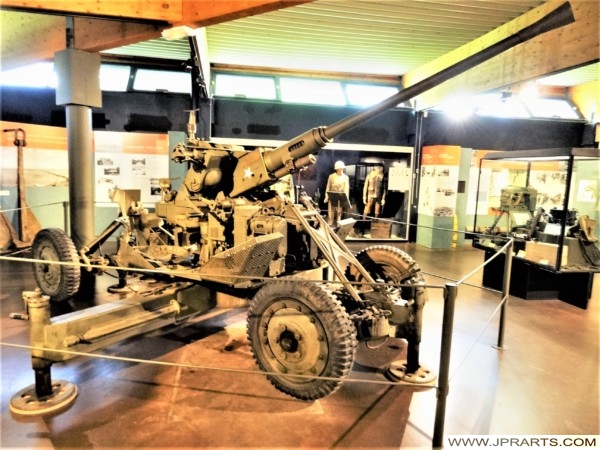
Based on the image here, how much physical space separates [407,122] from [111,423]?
33.7 feet

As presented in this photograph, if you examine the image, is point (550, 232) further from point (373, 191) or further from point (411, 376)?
point (373, 191)

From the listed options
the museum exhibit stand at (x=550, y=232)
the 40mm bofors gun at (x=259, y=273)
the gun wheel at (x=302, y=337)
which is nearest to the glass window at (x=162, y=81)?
the 40mm bofors gun at (x=259, y=273)

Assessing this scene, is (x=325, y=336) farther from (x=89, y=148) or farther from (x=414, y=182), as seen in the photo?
(x=414, y=182)

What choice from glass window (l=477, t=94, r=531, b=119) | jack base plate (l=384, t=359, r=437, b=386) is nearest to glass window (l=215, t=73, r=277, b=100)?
glass window (l=477, t=94, r=531, b=119)

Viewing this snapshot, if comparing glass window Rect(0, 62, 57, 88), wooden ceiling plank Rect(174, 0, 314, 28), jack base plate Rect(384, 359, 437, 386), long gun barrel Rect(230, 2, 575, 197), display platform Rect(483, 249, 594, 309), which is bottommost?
jack base plate Rect(384, 359, 437, 386)

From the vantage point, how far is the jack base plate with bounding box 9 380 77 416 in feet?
10.3

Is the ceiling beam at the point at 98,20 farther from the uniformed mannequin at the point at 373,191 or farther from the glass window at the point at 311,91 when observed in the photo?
the uniformed mannequin at the point at 373,191

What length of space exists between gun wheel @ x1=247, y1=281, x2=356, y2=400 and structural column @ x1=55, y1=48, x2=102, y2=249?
4.48 meters

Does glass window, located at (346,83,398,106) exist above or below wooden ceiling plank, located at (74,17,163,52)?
above

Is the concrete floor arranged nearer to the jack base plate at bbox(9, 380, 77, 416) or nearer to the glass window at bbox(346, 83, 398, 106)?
the jack base plate at bbox(9, 380, 77, 416)

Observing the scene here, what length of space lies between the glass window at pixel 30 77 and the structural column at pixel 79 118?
3891 millimetres

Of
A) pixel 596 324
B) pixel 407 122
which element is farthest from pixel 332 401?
pixel 407 122

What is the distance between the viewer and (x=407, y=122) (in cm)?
1148

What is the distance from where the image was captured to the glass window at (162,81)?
1043cm
